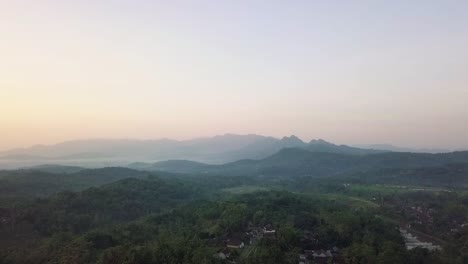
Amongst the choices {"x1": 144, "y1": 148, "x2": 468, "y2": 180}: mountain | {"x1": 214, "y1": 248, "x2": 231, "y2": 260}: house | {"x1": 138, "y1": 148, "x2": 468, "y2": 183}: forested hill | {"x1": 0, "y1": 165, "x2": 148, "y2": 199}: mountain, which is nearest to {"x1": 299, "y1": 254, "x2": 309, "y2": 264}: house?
{"x1": 214, "y1": 248, "x2": 231, "y2": 260}: house

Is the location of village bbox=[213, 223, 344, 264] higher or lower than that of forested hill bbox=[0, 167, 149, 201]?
lower

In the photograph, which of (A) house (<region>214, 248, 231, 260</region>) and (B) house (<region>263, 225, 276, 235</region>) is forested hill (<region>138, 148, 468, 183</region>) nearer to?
(B) house (<region>263, 225, 276, 235</region>)

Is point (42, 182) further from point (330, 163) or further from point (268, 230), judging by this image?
point (330, 163)

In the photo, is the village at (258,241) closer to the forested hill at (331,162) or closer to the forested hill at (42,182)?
the forested hill at (42,182)

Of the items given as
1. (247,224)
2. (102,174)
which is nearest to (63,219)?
(247,224)

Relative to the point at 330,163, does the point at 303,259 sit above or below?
below

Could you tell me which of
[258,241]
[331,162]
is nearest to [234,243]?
[258,241]

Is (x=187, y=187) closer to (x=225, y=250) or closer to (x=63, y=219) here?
(x=63, y=219)

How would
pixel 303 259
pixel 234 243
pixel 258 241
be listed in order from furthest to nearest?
pixel 234 243, pixel 258 241, pixel 303 259

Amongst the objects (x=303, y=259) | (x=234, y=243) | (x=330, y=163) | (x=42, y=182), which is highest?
(x=42, y=182)
